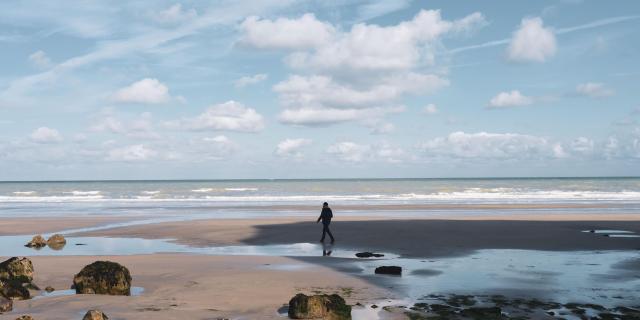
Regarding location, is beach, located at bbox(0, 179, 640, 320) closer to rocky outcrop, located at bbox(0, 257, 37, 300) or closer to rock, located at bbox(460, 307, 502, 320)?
rock, located at bbox(460, 307, 502, 320)

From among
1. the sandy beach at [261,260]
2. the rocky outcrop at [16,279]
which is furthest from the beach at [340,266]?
the rocky outcrop at [16,279]

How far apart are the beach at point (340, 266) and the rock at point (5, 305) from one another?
18 cm

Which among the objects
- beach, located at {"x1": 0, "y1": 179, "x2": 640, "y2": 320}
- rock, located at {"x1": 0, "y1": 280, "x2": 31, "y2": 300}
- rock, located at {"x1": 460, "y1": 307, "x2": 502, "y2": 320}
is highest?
rock, located at {"x1": 0, "y1": 280, "x2": 31, "y2": 300}

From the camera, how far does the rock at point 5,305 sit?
11.3 metres

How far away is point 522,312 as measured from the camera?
11.4 metres

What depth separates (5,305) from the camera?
11500mm

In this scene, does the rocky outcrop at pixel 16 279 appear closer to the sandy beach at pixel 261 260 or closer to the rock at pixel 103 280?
the sandy beach at pixel 261 260

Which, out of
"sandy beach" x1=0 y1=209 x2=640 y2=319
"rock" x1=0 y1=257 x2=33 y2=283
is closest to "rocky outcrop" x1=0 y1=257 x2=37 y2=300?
"rock" x1=0 y1=257 x2=33 y2=283

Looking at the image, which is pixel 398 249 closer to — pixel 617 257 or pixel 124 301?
pixel 617 257

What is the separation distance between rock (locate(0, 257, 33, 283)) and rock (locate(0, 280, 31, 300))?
4.36 ft

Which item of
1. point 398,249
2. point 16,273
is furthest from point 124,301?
point 398,249

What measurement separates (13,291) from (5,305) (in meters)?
0.91

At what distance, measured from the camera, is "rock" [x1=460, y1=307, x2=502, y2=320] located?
11.0 m

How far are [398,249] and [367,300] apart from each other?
31.9 ft
